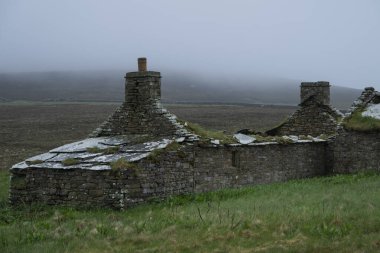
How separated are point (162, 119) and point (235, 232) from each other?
31.7 ft

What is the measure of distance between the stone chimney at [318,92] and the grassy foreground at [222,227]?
37.4 ft

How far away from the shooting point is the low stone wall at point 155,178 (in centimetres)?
1850

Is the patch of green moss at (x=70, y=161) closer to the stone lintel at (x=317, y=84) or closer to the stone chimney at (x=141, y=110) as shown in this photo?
the stone chimney at (x=141, y=110)

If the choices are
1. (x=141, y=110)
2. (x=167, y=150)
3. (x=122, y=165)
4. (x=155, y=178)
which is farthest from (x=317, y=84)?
(x=122, y=165)

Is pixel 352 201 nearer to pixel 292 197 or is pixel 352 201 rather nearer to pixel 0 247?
pixel 292 197

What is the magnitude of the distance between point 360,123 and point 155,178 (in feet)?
34.6

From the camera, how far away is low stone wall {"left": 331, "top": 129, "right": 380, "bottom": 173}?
24812 millimetres

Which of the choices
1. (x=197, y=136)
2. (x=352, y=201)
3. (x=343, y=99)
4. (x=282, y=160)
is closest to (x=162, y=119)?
(x=197, y=136)

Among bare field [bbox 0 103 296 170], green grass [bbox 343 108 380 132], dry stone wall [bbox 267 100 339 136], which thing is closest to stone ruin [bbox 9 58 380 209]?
green grass [bbox 343 108 380 132]

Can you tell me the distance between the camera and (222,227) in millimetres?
12891

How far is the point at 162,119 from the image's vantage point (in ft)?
70.6

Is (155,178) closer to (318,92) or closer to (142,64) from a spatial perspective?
(142,64)

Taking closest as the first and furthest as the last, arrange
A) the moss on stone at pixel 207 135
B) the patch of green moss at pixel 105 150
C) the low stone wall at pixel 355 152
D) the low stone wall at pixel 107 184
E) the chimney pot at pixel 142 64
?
1. the low stone wall at pixel 107 184
2. the patch of green moss at pixel 105 150
3. the moss on stone at pixel 207 135
4. the chimney pot at pixel 142 64
5. the low stone wall at pixel 355 152

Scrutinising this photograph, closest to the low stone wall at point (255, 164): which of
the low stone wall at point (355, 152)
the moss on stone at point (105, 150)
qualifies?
the low stone wall at point (355, 152)
